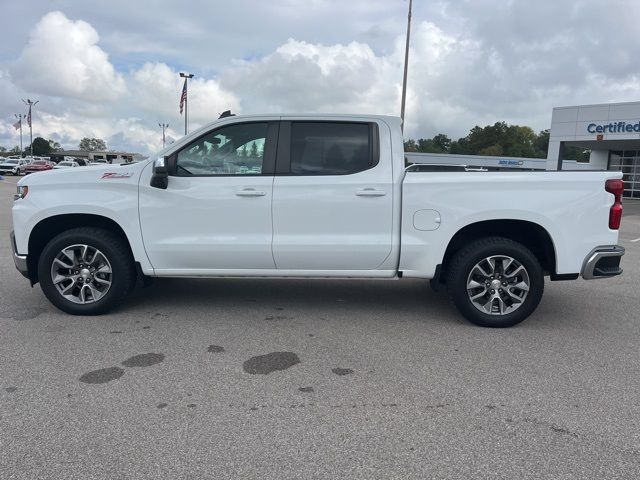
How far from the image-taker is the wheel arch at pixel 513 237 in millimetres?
4945

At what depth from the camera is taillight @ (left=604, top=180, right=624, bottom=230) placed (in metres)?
4.71

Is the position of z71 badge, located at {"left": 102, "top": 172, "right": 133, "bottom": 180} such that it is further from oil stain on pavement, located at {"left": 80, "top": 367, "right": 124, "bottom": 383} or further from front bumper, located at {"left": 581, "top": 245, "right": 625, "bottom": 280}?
A: front bumper, located at {"left": 581, "top": 245, "right": 625, "bottom": 280}

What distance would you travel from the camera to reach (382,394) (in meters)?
3.55

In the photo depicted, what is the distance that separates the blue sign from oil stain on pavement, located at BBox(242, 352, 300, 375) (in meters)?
29.1

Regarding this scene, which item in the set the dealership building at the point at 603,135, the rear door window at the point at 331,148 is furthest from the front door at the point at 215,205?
the dealership building at the point at 603,135

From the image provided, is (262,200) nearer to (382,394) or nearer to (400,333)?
(400,333)

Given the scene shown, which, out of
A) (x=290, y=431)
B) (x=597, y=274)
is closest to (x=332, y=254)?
(x=290, y=431)

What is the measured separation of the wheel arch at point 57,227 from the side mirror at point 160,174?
61 centimetres

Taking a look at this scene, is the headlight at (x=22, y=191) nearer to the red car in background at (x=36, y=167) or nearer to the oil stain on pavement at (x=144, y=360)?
the oil stain on pavement at (x=144, y=360)

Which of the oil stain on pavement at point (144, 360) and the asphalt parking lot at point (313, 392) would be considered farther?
the oil stain on pavement at point (144, 360)

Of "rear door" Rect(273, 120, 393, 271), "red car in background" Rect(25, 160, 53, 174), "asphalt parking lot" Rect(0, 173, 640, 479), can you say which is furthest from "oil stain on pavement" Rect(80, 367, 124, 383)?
"red car in background" Rect(25, 160, 53, 174)

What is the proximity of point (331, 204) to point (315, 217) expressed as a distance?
0.19m

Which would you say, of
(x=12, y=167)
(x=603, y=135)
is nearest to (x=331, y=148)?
(x=603, y=135)

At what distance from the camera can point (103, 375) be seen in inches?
149
